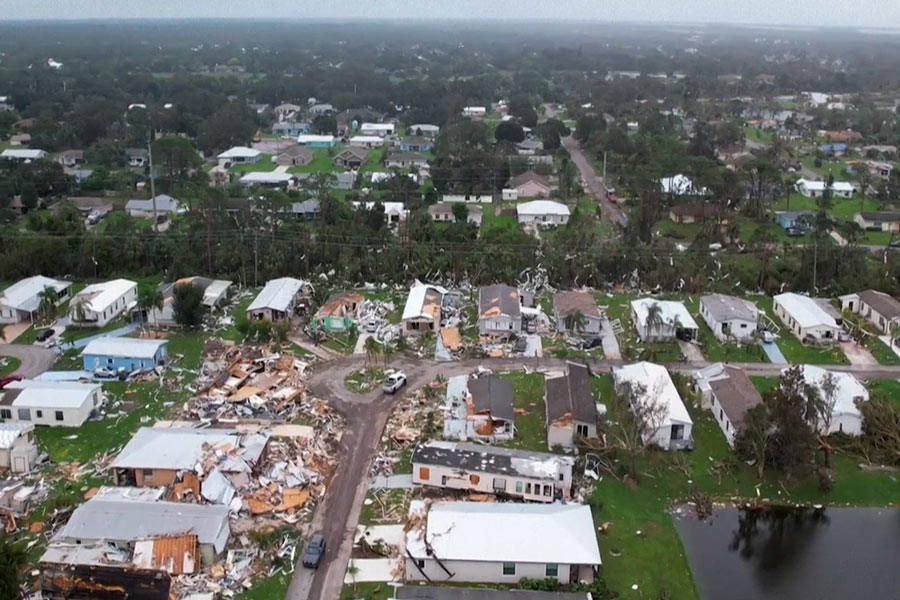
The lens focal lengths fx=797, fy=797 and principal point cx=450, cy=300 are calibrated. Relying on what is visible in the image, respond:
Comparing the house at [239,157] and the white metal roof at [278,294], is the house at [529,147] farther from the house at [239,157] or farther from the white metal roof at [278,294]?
the white metal roof at [278,294]

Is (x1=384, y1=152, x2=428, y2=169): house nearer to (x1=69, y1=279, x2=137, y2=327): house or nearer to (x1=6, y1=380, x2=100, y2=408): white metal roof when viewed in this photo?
(x1=69, y1=279, x2=137, y2=327): house

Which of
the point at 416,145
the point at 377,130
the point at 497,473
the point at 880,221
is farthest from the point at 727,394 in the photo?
the point at 377,130

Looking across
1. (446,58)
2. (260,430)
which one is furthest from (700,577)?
(446,58)

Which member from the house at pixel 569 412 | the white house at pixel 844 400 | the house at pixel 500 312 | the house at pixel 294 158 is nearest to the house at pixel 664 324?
the house at pixel 500 312

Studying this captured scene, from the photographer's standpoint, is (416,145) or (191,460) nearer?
(191,460)

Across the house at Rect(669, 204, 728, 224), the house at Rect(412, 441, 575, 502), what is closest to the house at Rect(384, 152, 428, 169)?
the house at Rect(669, 204, 728, 224)

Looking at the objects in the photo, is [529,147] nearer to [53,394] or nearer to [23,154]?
[23,154]
